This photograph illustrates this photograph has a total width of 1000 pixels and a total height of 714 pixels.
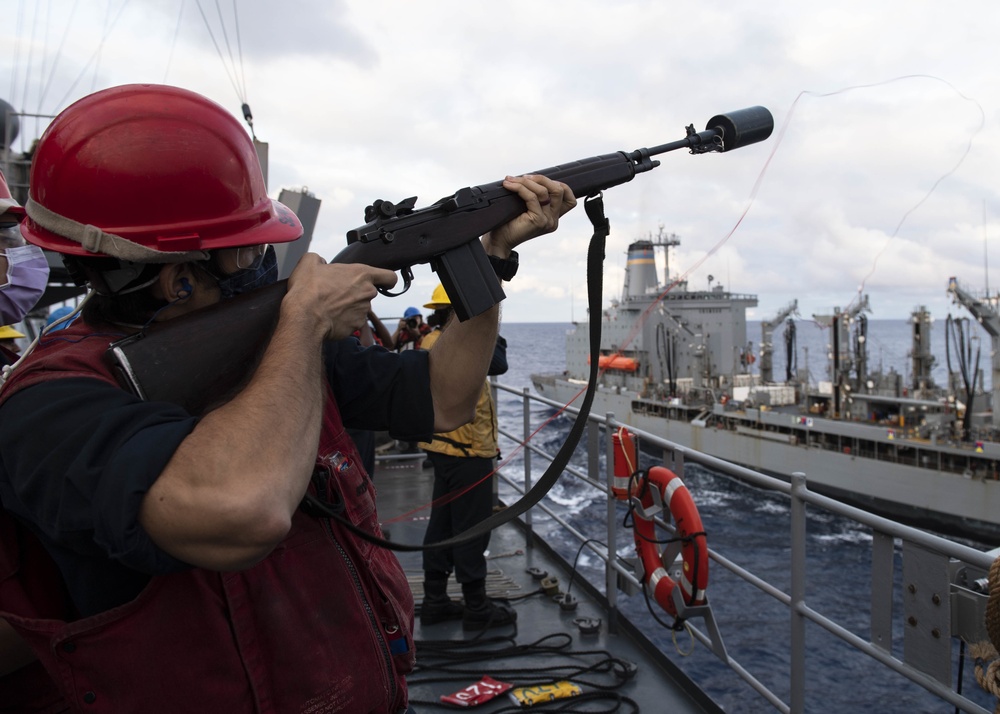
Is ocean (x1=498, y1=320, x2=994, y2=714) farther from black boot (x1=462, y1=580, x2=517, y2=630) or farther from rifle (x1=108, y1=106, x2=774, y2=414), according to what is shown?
rifle (x1=108, y1=106, x2=774, y2=414)

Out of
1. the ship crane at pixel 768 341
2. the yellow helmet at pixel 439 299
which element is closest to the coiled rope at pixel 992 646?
the yellow helmet at pixel 439 299

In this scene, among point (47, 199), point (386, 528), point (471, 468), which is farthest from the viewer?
point (386, 528)

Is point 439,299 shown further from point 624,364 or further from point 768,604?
point 624,364

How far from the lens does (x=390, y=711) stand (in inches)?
58.7

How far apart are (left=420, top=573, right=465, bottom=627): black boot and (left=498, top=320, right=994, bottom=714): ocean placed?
1.59 meters

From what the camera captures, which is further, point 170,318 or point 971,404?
point 971,404

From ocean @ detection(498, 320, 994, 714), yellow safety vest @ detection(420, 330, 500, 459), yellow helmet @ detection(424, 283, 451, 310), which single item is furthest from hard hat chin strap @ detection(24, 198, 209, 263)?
ocean @ detection(498, 320, 994, 714)

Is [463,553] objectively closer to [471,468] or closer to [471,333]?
[471,468]

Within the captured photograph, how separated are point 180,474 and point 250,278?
25.7 inches

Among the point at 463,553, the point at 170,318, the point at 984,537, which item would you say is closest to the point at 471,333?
the point at 170,318

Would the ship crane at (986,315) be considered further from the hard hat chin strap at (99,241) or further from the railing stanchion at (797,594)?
the hard hat chin strap at (99,241)

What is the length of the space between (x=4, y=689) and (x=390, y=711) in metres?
0.88

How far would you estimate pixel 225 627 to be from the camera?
1217 millimetres

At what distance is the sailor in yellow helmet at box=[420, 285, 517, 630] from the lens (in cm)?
401
